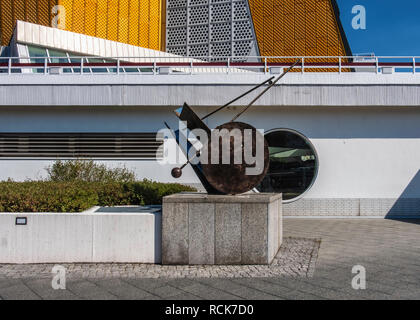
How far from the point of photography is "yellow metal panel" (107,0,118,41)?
30.7 meters

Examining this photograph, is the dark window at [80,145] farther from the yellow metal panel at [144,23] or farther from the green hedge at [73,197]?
the yellow metal panel at [144,23]

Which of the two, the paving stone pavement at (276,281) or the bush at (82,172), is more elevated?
the bush at (82,172)

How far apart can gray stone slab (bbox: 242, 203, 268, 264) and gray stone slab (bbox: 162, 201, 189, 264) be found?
918 mm

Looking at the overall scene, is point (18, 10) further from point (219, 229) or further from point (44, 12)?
point (219, 229)

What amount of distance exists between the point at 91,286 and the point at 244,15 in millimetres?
27415

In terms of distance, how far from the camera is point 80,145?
14.8 meters

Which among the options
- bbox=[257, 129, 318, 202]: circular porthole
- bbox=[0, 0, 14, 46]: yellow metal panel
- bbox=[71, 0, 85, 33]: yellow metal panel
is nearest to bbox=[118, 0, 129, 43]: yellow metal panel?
bbox=[71, 0, 85, 33]: yellow metal panel

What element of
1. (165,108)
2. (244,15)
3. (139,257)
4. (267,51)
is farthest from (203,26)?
(139,257)

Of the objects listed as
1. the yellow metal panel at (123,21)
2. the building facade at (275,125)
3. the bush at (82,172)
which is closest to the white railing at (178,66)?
the building facade at (275,125)

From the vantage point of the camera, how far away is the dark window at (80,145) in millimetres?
14773

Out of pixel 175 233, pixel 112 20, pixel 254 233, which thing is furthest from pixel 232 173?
pixel 112 20

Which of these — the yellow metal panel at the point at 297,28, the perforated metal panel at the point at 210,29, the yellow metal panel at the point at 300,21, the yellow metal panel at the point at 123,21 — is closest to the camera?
the yellow metal panel at the point at 297,28

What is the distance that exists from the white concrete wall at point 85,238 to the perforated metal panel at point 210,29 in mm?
23948

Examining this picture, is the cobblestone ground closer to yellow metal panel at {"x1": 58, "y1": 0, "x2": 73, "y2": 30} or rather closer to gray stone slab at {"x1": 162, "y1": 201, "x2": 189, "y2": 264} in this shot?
gray stone slab at {"x1": 162, "y1": 201, "x2": 189, "y2": 264}
